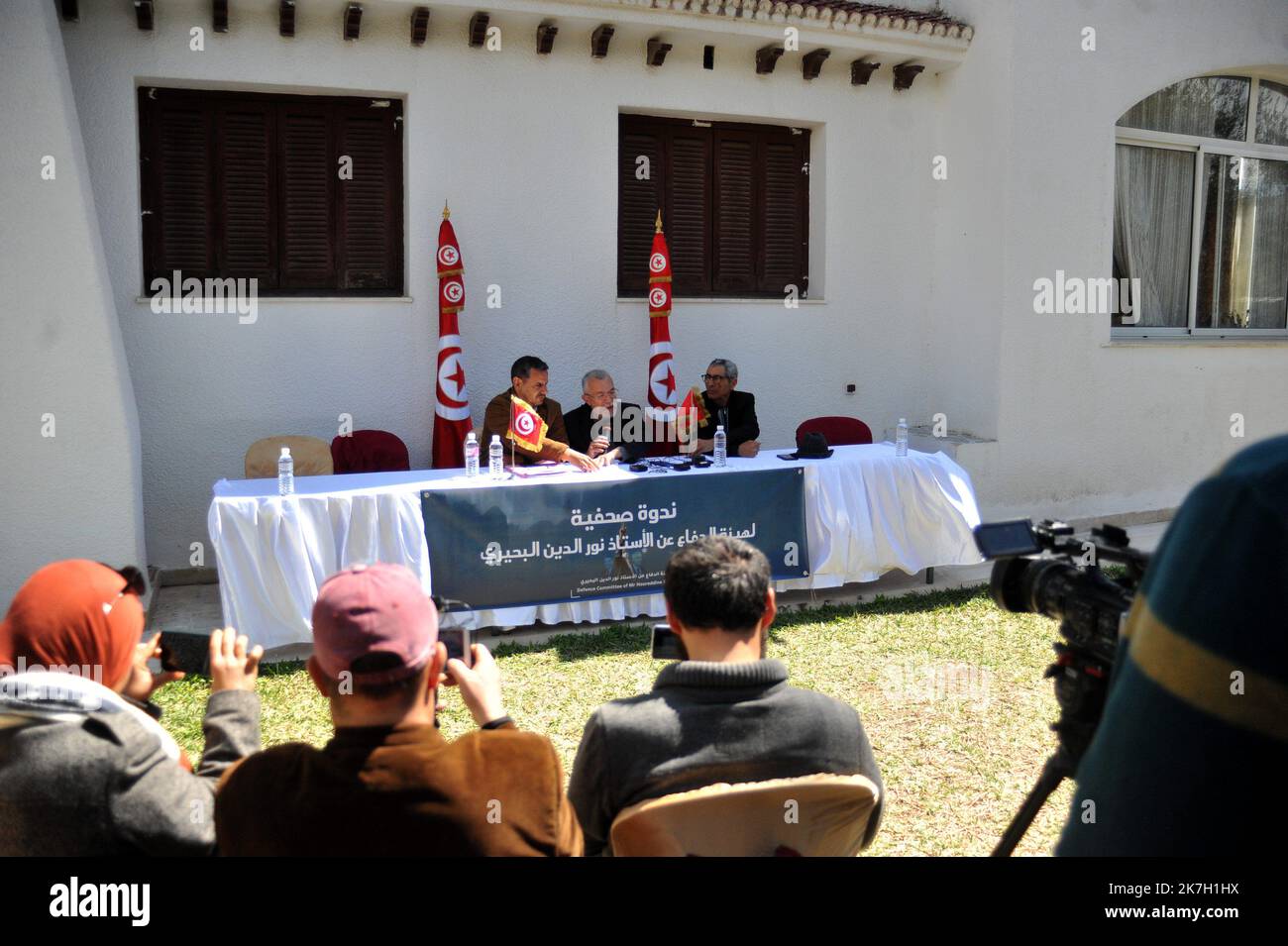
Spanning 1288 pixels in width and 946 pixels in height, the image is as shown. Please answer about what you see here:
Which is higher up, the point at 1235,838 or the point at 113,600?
the point at 1235,838

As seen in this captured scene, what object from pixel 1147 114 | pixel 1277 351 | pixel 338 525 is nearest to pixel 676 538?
pixel 338 525

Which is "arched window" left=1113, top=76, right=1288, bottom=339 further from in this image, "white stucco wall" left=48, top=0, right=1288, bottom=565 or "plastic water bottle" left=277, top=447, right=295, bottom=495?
"plastic water bottle" left=277, top=447, right=295, bottom=495

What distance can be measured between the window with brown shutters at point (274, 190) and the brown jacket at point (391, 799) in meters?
6.29

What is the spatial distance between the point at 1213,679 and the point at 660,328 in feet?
23.9

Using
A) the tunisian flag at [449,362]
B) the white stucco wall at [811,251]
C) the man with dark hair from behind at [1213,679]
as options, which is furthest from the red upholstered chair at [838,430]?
the man with dark hair from behind at [1213,679]

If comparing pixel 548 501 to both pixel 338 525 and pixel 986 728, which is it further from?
pixel 986 728

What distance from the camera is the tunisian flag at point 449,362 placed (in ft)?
23.7

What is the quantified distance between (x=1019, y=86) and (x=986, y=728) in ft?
19.6

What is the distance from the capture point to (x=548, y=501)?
5.80 meters

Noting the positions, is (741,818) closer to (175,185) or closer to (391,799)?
(391,799)

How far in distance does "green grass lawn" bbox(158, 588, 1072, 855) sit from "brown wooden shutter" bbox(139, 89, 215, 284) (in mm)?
3309

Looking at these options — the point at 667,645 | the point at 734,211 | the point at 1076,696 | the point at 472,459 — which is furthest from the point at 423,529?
the point at 734,211

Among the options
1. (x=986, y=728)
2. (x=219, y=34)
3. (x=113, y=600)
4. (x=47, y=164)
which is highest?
(x=219, y=34)

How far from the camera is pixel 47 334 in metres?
5.24
